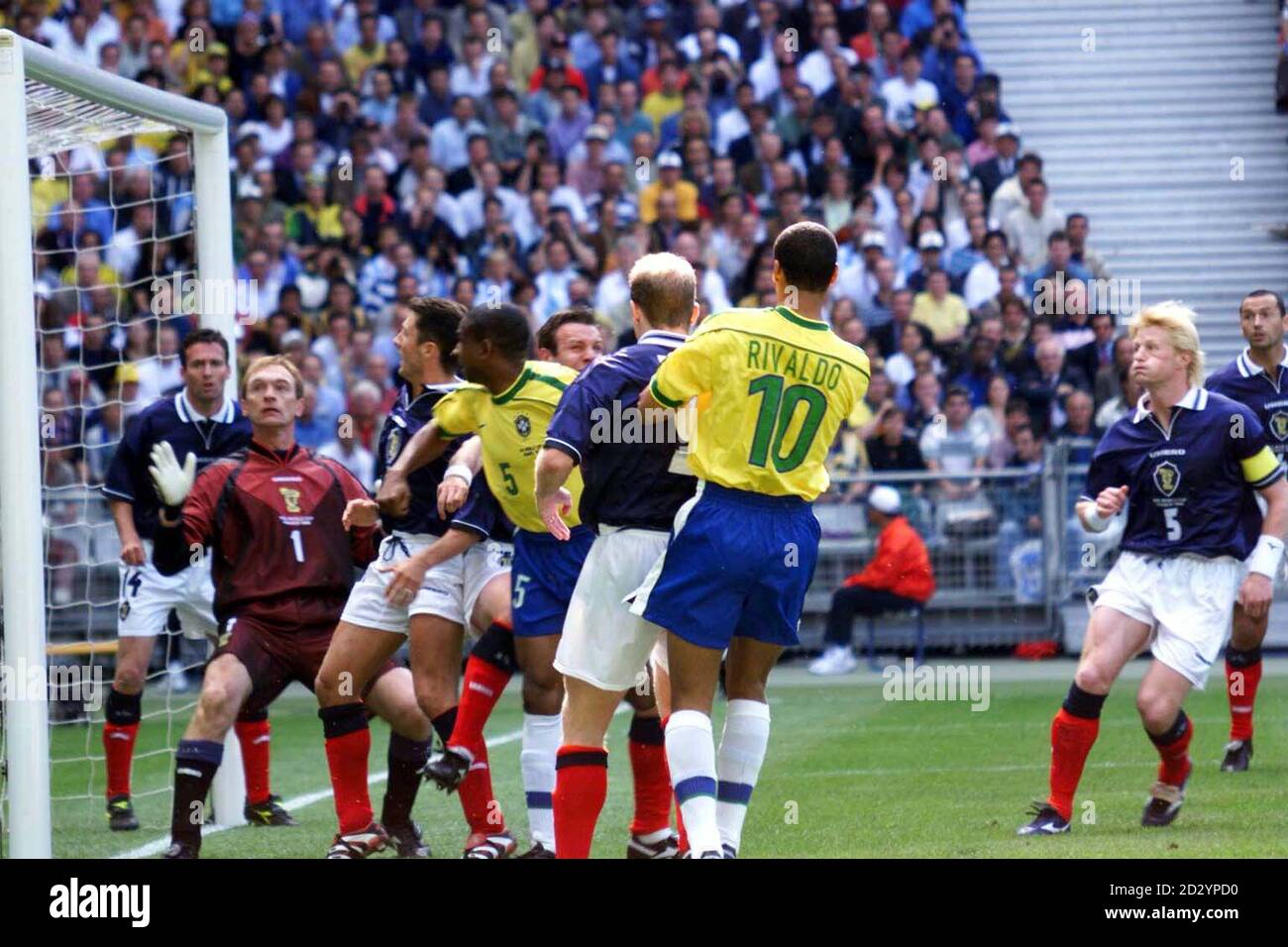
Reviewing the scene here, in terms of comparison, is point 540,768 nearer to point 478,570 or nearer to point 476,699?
point 476,699

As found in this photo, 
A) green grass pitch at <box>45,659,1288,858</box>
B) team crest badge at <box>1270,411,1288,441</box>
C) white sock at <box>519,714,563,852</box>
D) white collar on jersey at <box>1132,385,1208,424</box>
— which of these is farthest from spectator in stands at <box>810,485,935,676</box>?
white sock at <box>519,714,563,852</box>

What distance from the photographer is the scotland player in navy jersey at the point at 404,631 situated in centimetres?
741

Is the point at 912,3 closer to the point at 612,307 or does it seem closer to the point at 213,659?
the point at 612,307

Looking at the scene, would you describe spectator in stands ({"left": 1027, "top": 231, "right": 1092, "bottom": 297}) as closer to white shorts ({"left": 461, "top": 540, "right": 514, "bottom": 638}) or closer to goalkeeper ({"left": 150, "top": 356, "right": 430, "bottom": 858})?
white shorts ({"left": 461, "top": 540, "right": 514, "bottom": 638})

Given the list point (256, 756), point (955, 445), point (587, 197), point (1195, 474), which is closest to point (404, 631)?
point (256, 756)

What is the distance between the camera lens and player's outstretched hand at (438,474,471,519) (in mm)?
6902

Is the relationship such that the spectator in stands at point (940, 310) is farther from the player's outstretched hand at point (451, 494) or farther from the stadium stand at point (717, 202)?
the player's outstretched hand at point (451, 494)

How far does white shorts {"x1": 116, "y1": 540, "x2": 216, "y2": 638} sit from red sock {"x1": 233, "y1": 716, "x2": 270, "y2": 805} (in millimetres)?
739

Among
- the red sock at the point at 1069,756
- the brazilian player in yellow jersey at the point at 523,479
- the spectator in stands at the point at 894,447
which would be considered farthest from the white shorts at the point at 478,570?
the spectator in stands at the point at 894,447

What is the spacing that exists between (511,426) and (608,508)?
920 mm

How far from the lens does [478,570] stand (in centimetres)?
768

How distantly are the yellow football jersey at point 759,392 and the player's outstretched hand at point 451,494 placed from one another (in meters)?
1.04

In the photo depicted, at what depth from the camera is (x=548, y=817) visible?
23.9 feet
